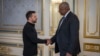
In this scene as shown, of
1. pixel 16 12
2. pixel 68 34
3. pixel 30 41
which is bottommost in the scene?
pixel 30 41

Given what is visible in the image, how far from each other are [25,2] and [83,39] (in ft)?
5.23

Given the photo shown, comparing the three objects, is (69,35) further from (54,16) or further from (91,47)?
(54,16)

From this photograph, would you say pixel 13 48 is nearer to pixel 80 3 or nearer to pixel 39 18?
pixel 39 18

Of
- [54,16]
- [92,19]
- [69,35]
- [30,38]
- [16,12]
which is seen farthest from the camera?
[16,12]

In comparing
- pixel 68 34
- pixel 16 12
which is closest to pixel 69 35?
pixel 68 34

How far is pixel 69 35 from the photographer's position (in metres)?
2.96

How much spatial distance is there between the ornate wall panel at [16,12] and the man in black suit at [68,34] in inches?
56.9

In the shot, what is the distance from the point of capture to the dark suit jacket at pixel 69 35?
2.83 m

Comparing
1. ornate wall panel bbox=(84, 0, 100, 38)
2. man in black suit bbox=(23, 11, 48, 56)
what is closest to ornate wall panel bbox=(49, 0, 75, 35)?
ornate wall panel bbox=(84, 0, 100, 38)

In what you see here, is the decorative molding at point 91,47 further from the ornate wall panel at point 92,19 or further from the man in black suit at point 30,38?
the man in black suit at point 30,38

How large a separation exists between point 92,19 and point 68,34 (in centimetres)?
89

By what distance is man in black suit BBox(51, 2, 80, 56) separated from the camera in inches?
112

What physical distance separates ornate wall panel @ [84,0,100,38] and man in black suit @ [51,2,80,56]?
2.60ft

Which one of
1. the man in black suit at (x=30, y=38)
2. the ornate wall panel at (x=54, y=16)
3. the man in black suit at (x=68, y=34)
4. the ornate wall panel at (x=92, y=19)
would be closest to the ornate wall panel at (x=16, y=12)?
the ornate wall panel at (x=54, y=16)
